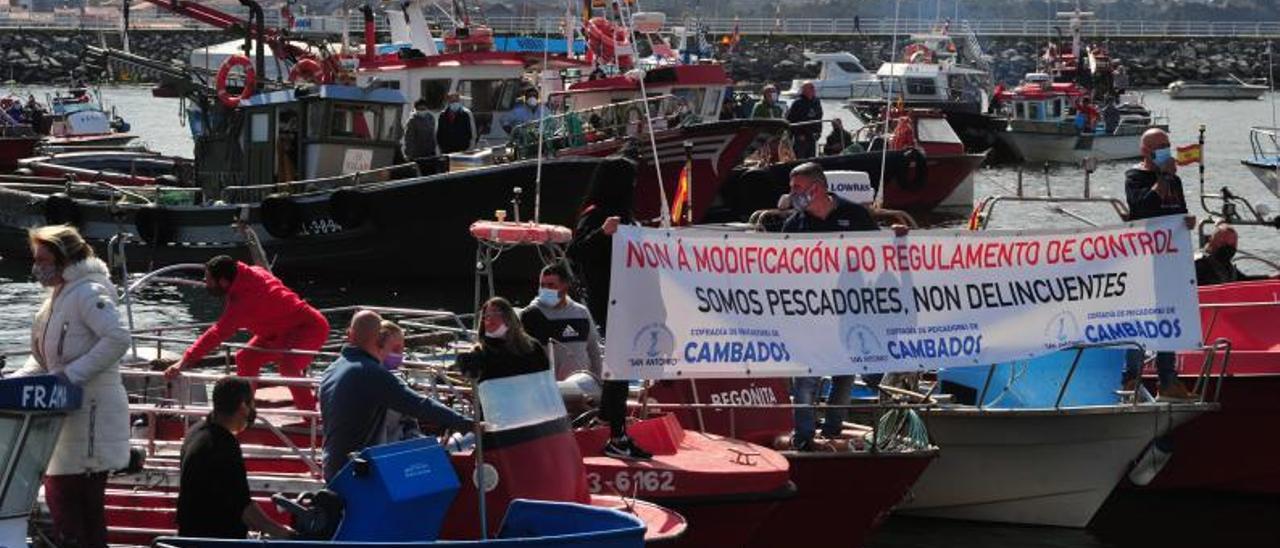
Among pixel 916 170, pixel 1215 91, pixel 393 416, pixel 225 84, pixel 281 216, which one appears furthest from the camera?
pixel 1215 91

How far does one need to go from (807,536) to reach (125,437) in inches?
173

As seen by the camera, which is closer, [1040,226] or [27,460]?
[27,460]

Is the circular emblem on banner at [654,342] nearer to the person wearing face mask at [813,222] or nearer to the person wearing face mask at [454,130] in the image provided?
the person wearing face mask at [813,222]

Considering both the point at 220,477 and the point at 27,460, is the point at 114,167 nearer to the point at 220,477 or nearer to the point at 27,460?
the point at 220,477

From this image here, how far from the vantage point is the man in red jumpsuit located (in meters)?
13.1

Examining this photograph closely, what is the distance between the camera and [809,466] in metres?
13.1

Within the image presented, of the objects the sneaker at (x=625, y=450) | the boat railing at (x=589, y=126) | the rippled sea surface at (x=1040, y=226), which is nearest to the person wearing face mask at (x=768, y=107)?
the rippled sea surface at (x=1040, y=226)

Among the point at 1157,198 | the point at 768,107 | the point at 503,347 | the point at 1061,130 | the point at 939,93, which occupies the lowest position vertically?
the point at 1061,130

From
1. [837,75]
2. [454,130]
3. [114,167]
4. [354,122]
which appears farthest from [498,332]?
[837,75]

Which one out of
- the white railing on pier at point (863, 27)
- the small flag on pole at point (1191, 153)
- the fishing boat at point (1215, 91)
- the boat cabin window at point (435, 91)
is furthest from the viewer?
the white railing on pier at point (863, 27)

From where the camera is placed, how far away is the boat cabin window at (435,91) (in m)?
33.5

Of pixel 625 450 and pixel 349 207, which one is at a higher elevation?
pixel 625 450

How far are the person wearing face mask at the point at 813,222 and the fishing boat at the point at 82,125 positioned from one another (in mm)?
34745

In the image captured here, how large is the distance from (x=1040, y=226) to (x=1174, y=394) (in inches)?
725
